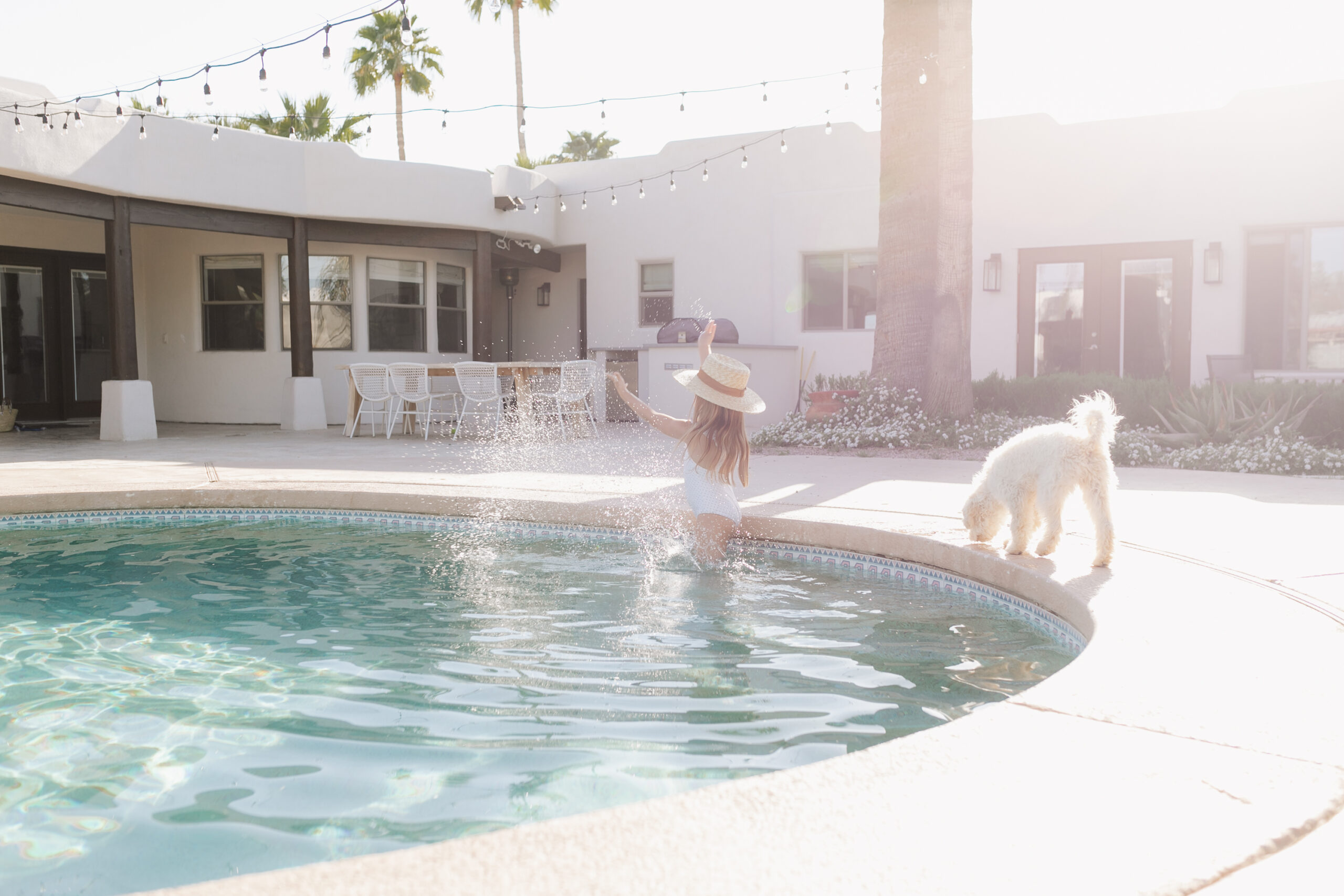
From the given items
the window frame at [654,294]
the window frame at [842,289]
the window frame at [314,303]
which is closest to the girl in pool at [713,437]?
the window frame at [842,289]

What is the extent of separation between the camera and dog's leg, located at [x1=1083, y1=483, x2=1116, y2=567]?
3639mm

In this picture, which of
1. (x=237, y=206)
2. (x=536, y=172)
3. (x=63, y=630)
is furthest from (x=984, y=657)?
(x=536, y=172)

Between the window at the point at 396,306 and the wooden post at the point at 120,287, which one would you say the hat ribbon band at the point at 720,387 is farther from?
the window at the point at 396,306

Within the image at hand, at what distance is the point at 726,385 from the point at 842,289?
10191 millimetres

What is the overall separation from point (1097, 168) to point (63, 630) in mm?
12363

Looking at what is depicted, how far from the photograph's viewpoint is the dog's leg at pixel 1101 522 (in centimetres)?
364

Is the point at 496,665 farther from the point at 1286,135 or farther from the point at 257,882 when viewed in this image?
the point at 1286,135

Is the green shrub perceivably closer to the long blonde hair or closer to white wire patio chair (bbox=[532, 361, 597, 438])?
white wire patio chair (bbox=[532, 361, 597, 438])

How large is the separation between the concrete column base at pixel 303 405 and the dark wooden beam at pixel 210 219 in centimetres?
200

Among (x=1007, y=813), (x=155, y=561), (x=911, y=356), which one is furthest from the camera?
(x=911, y=356)

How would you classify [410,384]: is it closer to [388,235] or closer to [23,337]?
[388,235]

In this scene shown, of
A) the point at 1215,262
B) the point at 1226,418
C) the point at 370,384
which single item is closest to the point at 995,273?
the point at 1215,262

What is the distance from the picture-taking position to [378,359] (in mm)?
14648

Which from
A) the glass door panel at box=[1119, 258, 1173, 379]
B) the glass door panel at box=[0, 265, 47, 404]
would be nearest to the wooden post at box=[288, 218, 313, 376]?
the glass door panel at box=[0, 265, 47, 404]
